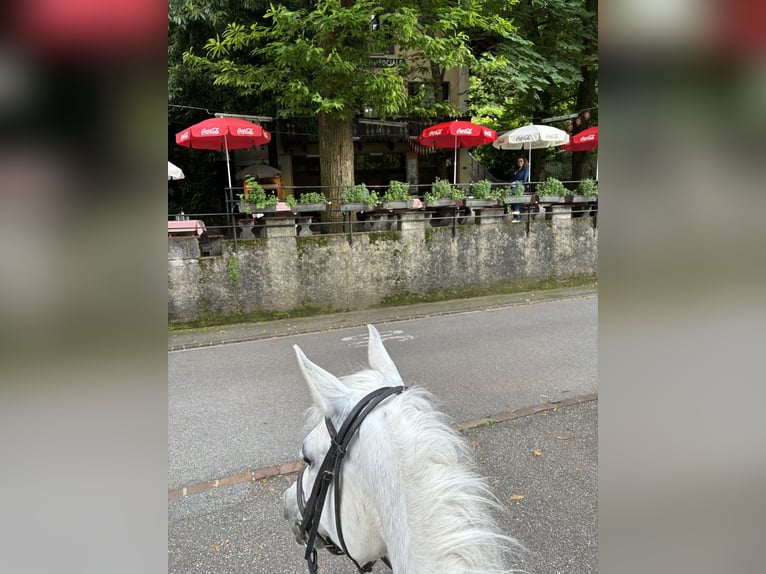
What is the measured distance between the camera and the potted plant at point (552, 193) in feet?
35.6

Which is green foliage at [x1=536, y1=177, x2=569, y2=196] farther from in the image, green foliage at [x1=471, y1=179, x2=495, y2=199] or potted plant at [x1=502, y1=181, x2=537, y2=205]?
green foliage at [x1=471, y1=179, x2=495, y2=199]

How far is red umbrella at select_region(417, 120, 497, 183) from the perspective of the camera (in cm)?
1173

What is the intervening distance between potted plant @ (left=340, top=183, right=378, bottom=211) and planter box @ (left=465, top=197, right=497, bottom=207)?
219 centimetres

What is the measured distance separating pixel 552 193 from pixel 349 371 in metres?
7.66

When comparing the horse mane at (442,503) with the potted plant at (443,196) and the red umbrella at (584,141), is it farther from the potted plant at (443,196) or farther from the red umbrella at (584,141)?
the red umbrella at (584,141)

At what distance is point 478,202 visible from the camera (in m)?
10.1

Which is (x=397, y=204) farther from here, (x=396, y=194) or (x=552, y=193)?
(x=552, y=193)

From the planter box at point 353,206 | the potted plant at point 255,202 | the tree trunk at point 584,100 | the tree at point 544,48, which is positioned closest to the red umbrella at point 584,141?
the tree trunk at point 584,100

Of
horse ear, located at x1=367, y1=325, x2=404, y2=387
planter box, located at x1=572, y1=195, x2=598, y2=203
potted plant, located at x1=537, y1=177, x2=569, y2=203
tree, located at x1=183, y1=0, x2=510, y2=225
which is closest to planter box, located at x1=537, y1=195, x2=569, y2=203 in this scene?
potted plant, located at x1=537, y1=177, x2=569, y2=203

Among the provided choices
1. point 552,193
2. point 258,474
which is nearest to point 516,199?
point 552,193

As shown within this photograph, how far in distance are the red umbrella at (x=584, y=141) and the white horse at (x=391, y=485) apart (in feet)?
39.3

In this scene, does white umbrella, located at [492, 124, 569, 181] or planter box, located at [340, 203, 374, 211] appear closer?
planter box, located at [340, 203, 374, 211]
